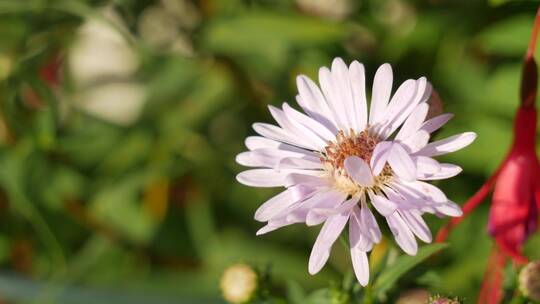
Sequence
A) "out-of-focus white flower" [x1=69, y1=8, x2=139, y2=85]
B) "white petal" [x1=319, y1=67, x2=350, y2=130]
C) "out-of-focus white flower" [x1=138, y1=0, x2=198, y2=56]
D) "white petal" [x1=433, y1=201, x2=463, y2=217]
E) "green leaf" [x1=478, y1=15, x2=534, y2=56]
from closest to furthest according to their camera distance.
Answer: "white petal" [x1=433, y1=201, x2=463, y2=217] → "white petal" [x1=319, y1=67, x2=350, y2=130] → "green leaf" [x1=478, y1=15, x2=534, y2=56] → "out-of-focus white flower" [x1=138, y1=0, x2=198, y2=56] → "out-of-focus white flower" [x1=69, y1=8, x2=139, y2=85]

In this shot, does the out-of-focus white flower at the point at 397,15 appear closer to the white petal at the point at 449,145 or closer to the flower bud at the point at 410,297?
the flower bud at the point at 410,297

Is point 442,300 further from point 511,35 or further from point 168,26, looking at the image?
point 168,26

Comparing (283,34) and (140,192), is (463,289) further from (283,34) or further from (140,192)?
(140,192)

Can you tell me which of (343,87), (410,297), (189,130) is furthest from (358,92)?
(189,130)

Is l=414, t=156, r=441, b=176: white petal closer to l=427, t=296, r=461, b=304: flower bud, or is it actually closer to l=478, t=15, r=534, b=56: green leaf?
l=427, t=296, r=461, b=304: flower bud

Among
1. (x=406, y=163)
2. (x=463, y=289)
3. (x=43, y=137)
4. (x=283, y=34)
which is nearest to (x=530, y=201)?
(x=406, y=163)

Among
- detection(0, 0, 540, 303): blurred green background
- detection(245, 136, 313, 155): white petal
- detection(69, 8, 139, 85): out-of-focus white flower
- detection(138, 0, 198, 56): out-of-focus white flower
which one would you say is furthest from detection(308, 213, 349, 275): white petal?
detection(69, 8, 139, 85): out-of-focus white flower
